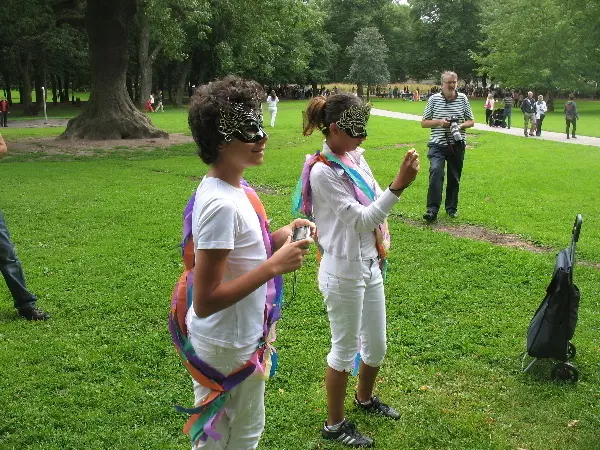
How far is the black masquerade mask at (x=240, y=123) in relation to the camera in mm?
2479

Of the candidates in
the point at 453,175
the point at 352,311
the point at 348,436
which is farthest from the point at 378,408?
the point at 453,175

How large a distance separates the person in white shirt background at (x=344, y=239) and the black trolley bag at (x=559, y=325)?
55.5 inches

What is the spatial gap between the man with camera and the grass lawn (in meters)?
0.61

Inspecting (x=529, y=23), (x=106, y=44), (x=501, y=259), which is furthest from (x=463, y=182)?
(x=529, y=23)

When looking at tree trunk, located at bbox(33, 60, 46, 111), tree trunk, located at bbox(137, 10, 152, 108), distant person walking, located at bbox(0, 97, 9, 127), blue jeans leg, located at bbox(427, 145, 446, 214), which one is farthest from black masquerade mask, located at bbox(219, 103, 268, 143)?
tree trunk, located at bbox(33, 60, 46, 111)

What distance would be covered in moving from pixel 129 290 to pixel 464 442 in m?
3.87

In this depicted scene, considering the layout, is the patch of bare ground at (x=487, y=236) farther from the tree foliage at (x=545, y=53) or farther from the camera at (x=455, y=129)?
the tree foliage at (x=545, y=53)

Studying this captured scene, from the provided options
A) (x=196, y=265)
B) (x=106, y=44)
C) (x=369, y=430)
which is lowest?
(x=369, y=430)

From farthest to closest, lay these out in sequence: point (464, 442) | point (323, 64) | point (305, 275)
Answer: point (323, 64) → point (305, 275) → point (464, 442)

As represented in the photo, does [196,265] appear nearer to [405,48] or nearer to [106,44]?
[106,44]

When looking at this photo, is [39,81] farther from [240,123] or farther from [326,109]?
[240,123]

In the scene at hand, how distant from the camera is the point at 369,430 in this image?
391 cm

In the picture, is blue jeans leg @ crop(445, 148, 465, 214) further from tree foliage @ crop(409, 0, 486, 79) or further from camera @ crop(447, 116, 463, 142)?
tree foliage @ crop(409, 0, 486, 79)

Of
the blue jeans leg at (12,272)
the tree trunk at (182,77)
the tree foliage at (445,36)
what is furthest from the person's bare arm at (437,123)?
the tree foliage at (445,36)
